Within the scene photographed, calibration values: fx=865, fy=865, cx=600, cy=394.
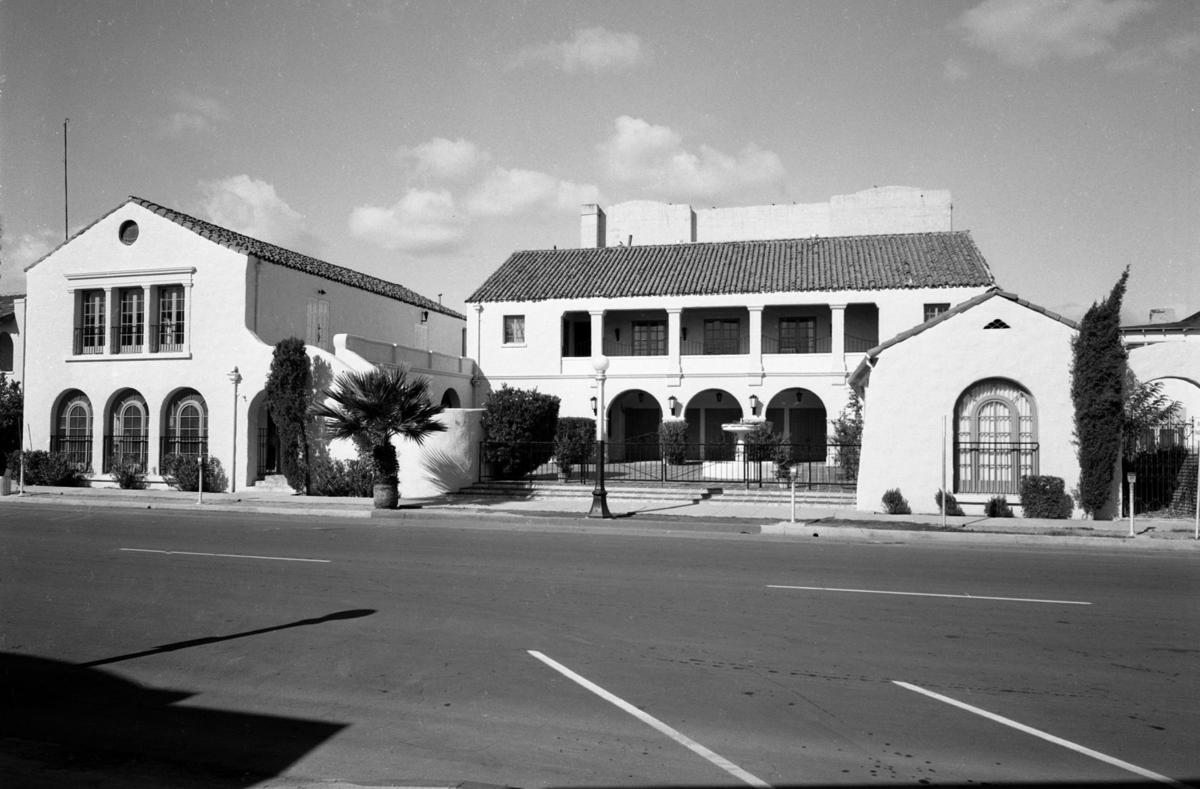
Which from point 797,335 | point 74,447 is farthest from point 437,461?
point 797,335

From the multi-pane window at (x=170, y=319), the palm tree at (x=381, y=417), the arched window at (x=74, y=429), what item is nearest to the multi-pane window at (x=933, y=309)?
the palm tree at (x=381, y=417)

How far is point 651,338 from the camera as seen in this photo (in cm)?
3678

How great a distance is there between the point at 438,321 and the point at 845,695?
36.5 meters

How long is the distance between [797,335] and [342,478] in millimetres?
19295

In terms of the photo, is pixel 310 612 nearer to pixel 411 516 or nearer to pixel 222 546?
pixel 222 546

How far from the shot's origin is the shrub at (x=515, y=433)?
985 inches

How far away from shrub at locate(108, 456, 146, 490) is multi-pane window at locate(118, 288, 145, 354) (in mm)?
3637

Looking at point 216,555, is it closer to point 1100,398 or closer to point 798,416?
point 1100,398

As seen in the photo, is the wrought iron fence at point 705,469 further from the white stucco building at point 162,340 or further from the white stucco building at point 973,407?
the white stucco building at point 162,340

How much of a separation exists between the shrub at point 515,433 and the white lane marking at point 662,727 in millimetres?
17899

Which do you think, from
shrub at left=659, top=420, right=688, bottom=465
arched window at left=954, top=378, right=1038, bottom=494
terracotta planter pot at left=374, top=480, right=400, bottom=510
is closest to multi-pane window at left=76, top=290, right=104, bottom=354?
terracotta planter pot at left=374, top=480, right=400, bottom=510

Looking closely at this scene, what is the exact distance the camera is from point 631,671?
6801 millimetres

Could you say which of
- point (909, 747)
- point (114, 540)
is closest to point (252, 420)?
point (114, 540)

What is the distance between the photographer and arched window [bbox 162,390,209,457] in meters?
27.3
